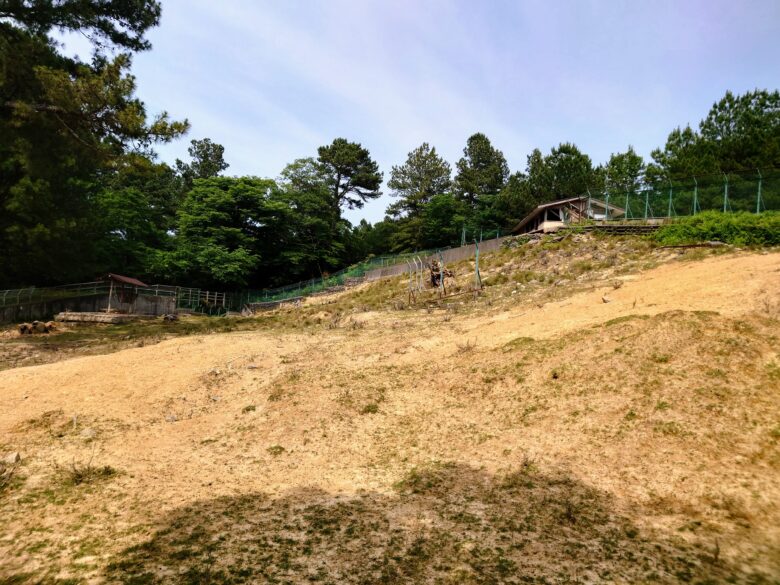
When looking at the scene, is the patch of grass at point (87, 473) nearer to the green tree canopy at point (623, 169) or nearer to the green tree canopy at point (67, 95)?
the green tree canopy at point (67, 95)

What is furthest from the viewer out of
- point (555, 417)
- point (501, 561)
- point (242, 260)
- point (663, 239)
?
point (242, 260)

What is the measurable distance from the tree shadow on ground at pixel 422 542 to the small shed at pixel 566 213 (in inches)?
1028

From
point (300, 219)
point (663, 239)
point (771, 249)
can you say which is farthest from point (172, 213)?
point (771, 249)

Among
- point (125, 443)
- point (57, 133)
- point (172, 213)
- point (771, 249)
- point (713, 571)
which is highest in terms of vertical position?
point (172, 213)

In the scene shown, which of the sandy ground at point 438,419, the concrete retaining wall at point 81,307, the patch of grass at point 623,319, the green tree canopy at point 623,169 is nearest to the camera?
the sandy ground at point 438,419

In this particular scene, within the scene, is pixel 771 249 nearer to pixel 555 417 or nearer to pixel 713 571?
pixel 555 417

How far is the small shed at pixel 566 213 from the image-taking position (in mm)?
31656

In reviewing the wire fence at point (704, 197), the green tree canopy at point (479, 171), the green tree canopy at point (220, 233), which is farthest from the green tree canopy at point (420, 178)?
the wire fence at point (704, 197)

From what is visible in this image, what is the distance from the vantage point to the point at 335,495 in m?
6.07

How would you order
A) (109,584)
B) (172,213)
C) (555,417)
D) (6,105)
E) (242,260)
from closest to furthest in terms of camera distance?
(109,584) < (555,417) < (6,105) < (242,260) < (172,213)

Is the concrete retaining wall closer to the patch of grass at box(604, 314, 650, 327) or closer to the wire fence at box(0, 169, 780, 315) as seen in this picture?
the wire fence at box(0, 169, 780, 315)

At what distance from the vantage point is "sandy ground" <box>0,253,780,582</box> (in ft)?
17.3

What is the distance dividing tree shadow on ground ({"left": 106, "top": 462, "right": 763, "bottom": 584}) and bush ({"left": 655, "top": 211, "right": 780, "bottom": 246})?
18042 mm

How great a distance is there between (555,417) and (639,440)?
1.49 m
